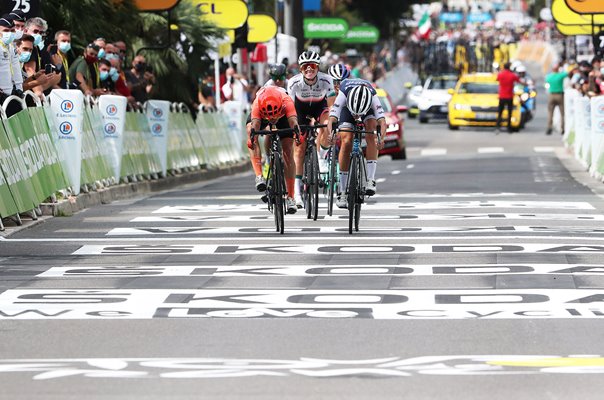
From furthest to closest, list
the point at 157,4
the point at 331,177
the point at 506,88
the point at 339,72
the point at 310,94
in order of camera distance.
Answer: the point at 506,88, the point at 157,4, the point at 339,72, the point at 310,94, the point at 331,177

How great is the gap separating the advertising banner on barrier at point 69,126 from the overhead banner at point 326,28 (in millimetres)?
38813

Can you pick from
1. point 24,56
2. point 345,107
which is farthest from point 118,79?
point 345,107

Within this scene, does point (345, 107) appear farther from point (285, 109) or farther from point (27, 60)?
point (27, 60)

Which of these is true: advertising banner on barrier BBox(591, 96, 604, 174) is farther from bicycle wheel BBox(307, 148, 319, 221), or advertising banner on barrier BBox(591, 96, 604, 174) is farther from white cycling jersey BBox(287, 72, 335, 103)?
bicycle wheel BBox(307, 148, 319, 221)

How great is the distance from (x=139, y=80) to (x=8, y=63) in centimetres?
865

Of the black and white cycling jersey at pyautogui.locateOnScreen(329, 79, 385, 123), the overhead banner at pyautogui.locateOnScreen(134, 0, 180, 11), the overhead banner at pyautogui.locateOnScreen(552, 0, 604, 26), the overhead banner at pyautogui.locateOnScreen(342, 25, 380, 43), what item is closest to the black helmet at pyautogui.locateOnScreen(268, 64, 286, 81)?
the black and white cycling jersey at pyautogui.locateOnScreen(329, 79, 385, 123)

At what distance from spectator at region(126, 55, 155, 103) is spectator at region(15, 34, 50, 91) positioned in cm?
648

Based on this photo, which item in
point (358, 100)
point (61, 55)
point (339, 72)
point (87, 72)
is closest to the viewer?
point (358, 100)

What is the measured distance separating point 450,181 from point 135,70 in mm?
5240

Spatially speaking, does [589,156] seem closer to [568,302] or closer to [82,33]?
[82,33]

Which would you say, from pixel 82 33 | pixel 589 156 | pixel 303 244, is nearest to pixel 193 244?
pixel 303 244

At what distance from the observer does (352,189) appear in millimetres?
17172

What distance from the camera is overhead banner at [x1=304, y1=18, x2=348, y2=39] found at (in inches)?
2350

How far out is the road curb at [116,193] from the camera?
19547 millimetres
